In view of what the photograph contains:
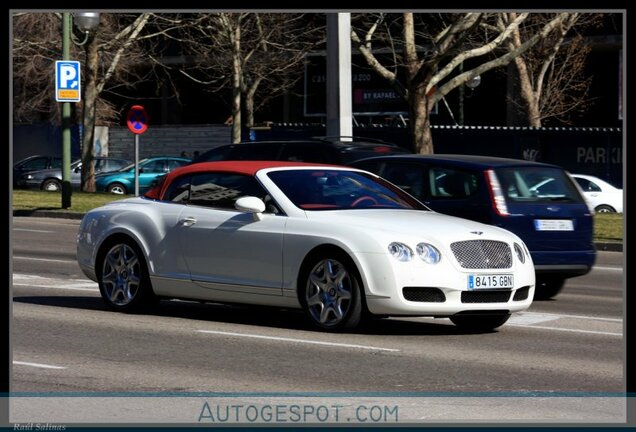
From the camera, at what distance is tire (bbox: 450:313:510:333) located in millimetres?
11469

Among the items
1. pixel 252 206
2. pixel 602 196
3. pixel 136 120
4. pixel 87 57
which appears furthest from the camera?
pixel 87 57

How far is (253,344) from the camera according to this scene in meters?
10.3

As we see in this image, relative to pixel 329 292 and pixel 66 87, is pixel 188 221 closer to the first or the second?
pixel 329 292

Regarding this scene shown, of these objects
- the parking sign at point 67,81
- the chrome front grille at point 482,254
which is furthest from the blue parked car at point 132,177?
the chrome front grille at point 482,254

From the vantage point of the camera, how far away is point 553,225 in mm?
14328

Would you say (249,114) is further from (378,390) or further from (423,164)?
(378,390)

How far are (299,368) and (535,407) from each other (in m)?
2.02

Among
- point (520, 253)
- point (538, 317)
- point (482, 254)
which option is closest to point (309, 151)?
point (538, 317)

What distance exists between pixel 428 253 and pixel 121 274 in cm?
311

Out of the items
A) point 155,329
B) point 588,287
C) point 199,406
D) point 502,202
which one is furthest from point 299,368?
point 588,287

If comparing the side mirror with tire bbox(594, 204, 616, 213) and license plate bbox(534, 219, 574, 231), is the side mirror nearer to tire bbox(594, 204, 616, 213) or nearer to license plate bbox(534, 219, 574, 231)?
license plate bbox(534, 219, 574, 231)

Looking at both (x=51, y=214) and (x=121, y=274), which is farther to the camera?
(x=51, y=214)

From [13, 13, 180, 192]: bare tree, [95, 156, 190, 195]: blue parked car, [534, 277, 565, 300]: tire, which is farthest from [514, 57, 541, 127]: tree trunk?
[534, 277, 565, 300]: tire
